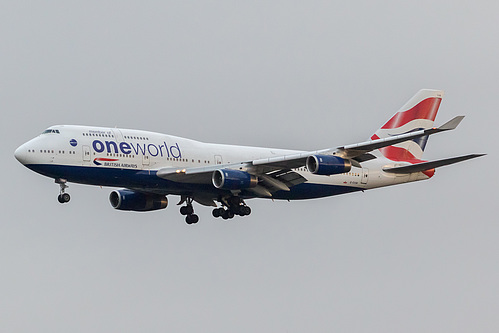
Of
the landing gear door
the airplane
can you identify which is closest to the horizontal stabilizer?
the airplane

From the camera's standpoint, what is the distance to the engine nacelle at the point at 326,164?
59.2 metres

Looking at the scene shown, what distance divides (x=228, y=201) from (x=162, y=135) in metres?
6.62

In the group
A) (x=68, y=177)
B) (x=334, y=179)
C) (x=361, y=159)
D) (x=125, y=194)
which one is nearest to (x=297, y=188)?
(x=334, y=179)

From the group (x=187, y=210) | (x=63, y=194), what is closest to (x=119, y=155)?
(x=63, y=194)

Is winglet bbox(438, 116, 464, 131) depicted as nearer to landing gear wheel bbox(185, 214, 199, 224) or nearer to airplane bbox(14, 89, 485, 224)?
airplane bbox(14, 89, 485, 224)

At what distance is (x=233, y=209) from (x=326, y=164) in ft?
30.6

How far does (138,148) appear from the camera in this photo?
61469 mm

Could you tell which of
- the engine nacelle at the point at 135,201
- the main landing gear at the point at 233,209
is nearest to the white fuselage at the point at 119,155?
the main landing gear at the point at 233,209

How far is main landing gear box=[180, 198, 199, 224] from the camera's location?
6906 cm

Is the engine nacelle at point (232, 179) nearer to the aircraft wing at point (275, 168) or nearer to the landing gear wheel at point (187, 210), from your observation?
the aircraft wing at point (275, 168)

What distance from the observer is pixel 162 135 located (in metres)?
63.3

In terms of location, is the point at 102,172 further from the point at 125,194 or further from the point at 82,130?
the point at 125,194

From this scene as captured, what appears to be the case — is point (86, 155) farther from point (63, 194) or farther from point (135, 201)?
point (135, 201)

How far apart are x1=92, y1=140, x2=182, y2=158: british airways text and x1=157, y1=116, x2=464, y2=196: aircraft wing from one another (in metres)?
1.19
